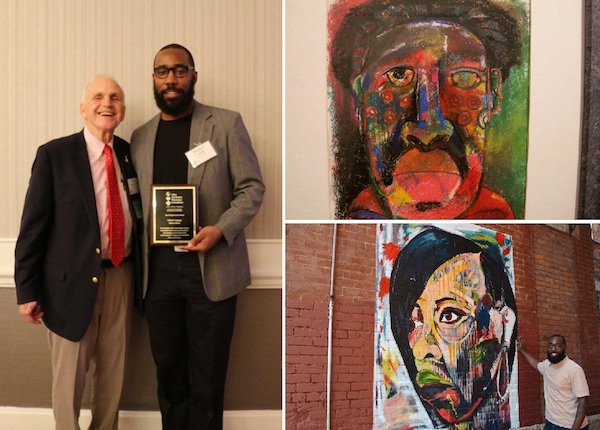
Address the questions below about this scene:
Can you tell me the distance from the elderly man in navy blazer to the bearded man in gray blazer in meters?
0.12

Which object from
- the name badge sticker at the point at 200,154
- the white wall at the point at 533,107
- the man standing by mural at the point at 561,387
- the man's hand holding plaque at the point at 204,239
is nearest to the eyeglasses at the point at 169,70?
the name badge sticker at the point at 200,154

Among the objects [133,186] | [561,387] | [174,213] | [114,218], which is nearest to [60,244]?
[114,218]

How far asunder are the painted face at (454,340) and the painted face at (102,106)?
1.53 m

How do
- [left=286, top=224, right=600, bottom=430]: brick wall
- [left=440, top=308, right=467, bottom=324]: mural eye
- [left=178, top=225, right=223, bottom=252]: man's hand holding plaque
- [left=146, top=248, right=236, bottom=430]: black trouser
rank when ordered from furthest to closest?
[left=146, top=248, right=236, bottom=430]: black trouser, [left=178, top=225, right=223, bottom=252]: man's hand holding plaque, [left=440, top=308, right=467, bottom=324]: mural eye, [left=286, top=224, right=600, bottom=430]: brick wall

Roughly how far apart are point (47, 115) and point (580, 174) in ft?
7.91

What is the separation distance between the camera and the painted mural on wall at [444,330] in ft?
7.48

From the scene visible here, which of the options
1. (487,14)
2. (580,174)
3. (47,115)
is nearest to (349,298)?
(580,174)

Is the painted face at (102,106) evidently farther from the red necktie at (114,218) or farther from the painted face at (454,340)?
the painted face at (454,340)

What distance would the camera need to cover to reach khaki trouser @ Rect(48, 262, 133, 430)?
2.48 metres

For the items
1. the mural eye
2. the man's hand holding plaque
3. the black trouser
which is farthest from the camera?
the black trouser

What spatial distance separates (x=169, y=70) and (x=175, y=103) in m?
0.14

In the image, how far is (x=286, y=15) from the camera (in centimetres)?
221

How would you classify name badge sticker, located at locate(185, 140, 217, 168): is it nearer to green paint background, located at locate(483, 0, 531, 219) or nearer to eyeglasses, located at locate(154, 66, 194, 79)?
eyeglasses, located at locate(154, 66, 194, 79)

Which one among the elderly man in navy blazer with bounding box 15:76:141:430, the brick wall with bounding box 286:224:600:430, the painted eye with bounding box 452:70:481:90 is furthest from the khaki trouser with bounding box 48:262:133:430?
the painted eye with bounding box 452:70:481:90
